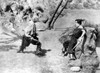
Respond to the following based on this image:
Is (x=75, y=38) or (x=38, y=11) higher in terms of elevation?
(x=75, y=38)

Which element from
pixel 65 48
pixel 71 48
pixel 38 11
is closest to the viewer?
pixel 71 48

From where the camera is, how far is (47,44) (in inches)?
603

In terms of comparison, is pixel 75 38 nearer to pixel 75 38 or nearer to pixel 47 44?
pixel 75 38

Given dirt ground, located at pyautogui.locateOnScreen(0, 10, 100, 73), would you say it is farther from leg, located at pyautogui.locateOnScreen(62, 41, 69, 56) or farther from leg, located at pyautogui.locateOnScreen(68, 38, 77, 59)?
leg, located at pyautogui.locateOnScreen(68, 38, 77, 59)

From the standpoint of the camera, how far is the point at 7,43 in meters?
15.5

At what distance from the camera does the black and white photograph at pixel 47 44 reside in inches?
480

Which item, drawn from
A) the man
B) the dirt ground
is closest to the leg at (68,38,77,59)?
the man

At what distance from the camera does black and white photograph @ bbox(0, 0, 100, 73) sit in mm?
12180

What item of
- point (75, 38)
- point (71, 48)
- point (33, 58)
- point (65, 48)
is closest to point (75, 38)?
point (75, 38)

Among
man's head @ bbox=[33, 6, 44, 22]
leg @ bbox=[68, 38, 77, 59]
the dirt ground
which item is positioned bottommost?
man's head @ bbox=[33, 6, 44, 22]

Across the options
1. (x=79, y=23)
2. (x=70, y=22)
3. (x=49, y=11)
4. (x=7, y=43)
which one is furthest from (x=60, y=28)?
(x=79, y=23)

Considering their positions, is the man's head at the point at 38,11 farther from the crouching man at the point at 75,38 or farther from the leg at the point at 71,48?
the leg at the point at 71,48

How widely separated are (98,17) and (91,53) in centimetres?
831

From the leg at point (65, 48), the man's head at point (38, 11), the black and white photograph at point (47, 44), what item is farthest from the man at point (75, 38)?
the man's head at point (38, 11)
